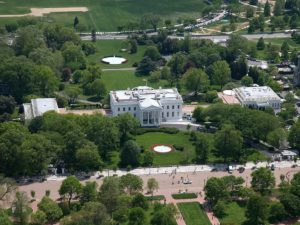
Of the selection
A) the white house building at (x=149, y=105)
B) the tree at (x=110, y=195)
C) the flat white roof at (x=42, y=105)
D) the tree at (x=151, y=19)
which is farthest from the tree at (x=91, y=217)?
the tree at (x=151, y=19)

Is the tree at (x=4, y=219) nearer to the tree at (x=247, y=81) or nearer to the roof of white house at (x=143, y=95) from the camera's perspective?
the roof of white house at (x=143, y=95)

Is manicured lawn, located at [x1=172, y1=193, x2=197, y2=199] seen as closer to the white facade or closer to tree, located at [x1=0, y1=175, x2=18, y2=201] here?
tree, located at [x1=0, y1=175, x2=18, y2=201]

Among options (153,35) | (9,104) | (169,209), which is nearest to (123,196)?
(169,209)

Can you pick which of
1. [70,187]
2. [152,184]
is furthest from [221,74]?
[70,187]

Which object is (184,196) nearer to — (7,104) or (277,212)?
(277,212)

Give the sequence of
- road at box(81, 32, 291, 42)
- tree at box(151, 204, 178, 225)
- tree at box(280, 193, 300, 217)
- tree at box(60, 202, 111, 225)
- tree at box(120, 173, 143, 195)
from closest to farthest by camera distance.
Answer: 1. tree at box(60, 202, 111, 225)
2. tree at box(151, 204, 178, 225)
3. tree at box(280, 193, 300, 217)
4. tree at box(120, 173, 143, 195)
5. road at box(81, 32, 291, 42)

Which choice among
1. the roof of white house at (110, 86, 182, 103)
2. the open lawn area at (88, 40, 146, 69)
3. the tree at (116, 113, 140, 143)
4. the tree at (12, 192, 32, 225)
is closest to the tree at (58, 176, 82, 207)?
the tree at (12, 192, 32, 225)
